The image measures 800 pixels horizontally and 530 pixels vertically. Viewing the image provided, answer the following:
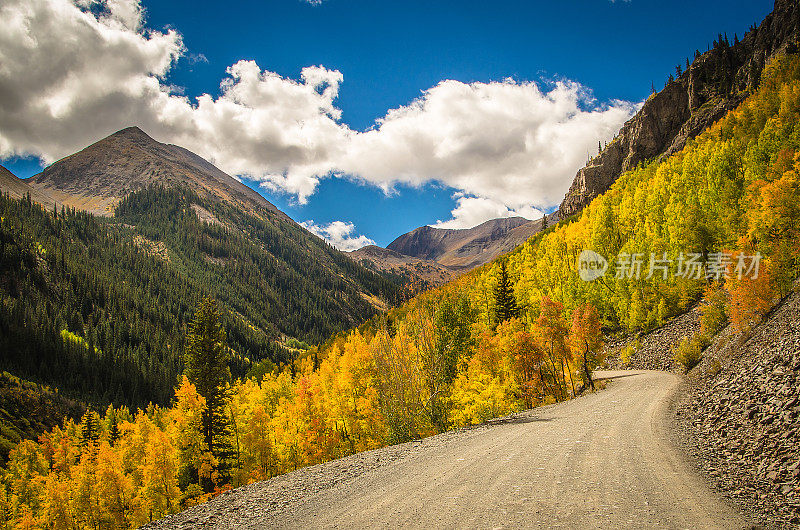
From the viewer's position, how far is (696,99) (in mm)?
109000

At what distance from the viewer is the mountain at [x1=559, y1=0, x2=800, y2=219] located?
294ft

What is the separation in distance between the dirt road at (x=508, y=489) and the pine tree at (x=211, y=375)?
21.3 m

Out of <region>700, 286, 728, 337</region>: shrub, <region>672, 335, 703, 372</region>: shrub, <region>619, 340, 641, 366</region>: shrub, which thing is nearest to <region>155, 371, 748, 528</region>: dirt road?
Answer: <region>672, 335, 703, 372</region>: shrub

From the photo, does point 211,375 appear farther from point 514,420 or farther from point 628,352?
point 628,352

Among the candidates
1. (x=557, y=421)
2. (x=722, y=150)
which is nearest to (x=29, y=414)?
(x=557, y=421)

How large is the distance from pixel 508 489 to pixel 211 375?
1203 inches

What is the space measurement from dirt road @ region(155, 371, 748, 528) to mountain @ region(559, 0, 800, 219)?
118m

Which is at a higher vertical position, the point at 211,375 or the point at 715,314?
the point at 715,314

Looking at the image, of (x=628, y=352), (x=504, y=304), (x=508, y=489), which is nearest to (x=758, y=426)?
(x=508, y=489)

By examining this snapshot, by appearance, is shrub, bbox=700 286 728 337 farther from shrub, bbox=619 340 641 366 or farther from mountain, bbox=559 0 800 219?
mountain, bbox=559 0 800 219

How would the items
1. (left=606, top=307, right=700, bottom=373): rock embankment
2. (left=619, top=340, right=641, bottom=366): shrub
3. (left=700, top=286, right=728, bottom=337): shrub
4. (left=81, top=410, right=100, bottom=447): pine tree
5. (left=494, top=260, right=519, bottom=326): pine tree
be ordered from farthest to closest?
(left=81, top=410, right=100, bottom=447): pine tree → (left=619, top=340, right=641, bottom=366): shrub → (left=494, top=260, right=519, bottom=326): pine tree → (left=606, top=307, right=700, bottom=373): rock embankment → (left=700, top=286, right=728, bottom=337): shrub

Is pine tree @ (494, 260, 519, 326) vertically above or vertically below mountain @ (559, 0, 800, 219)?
below

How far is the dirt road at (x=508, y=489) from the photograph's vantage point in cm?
684

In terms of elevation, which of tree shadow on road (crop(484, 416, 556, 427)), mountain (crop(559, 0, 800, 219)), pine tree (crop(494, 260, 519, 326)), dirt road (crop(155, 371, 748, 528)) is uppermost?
mountain (crop(559, 0, 800, 219))
